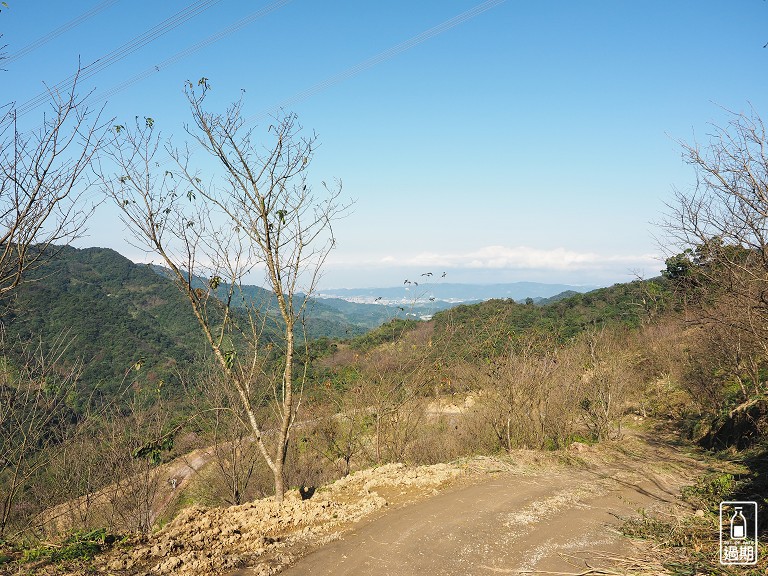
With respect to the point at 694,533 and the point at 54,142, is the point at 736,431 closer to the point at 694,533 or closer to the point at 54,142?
the point at 694,533

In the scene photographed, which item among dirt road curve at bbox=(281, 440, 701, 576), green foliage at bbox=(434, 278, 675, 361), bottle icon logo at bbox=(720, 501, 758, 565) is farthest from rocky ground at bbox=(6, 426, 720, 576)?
green foliage at bbox=(434, 278, 675, 361)

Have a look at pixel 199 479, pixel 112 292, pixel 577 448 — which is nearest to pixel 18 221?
pixel 577 448

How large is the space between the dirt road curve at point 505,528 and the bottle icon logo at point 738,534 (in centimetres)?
104

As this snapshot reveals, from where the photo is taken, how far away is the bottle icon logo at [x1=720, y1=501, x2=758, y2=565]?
16.1ft

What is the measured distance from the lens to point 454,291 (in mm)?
138250

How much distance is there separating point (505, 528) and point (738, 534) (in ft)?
8.69

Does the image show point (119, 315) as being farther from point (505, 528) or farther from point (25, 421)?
point (505, 528)

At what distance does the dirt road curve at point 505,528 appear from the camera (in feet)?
17.6

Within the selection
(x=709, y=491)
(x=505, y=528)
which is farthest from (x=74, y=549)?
(x=709, y=491)

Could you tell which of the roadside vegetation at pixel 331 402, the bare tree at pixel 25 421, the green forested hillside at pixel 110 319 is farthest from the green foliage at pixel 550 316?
the green forested hillside at pixel 110 319

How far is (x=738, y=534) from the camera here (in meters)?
5.57

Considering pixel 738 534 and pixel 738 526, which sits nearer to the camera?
pixel 738 534

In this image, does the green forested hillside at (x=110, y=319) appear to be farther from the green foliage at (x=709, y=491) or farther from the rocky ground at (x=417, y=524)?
the green foliage at (x=709, y=491)

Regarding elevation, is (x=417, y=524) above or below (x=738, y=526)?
below
